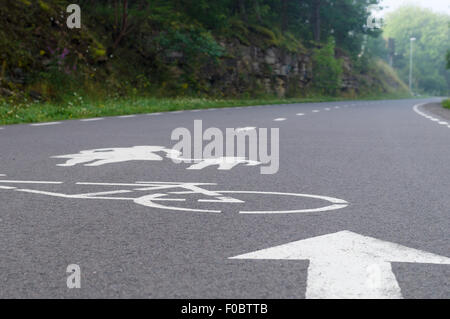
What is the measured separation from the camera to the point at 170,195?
6.98 meters

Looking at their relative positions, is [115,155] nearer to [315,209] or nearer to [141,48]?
[315,209]

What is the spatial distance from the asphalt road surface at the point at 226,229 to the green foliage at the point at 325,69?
146 ft

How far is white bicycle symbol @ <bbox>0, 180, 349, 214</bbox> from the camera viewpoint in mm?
6286

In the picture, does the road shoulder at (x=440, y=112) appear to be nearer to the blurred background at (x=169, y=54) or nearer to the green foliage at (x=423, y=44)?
the blurred background at (x=169, y=54)

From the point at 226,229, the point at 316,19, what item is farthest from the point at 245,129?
the point at 316,19

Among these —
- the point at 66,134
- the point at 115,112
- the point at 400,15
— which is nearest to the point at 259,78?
the point at 115,112

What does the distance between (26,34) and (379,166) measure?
1994cm

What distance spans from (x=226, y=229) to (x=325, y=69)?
50.4 metres

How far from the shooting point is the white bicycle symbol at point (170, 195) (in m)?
6.29

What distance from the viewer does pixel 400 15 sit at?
172m

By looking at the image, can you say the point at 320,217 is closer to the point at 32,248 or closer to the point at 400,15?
the point at 32,248

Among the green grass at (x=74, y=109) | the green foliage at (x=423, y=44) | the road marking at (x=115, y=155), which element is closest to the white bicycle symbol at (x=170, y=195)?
the road marking at (x=115, y=155)

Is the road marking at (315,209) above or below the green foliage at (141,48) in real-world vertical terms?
below

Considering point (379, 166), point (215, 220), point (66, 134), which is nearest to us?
point (215, 220)
